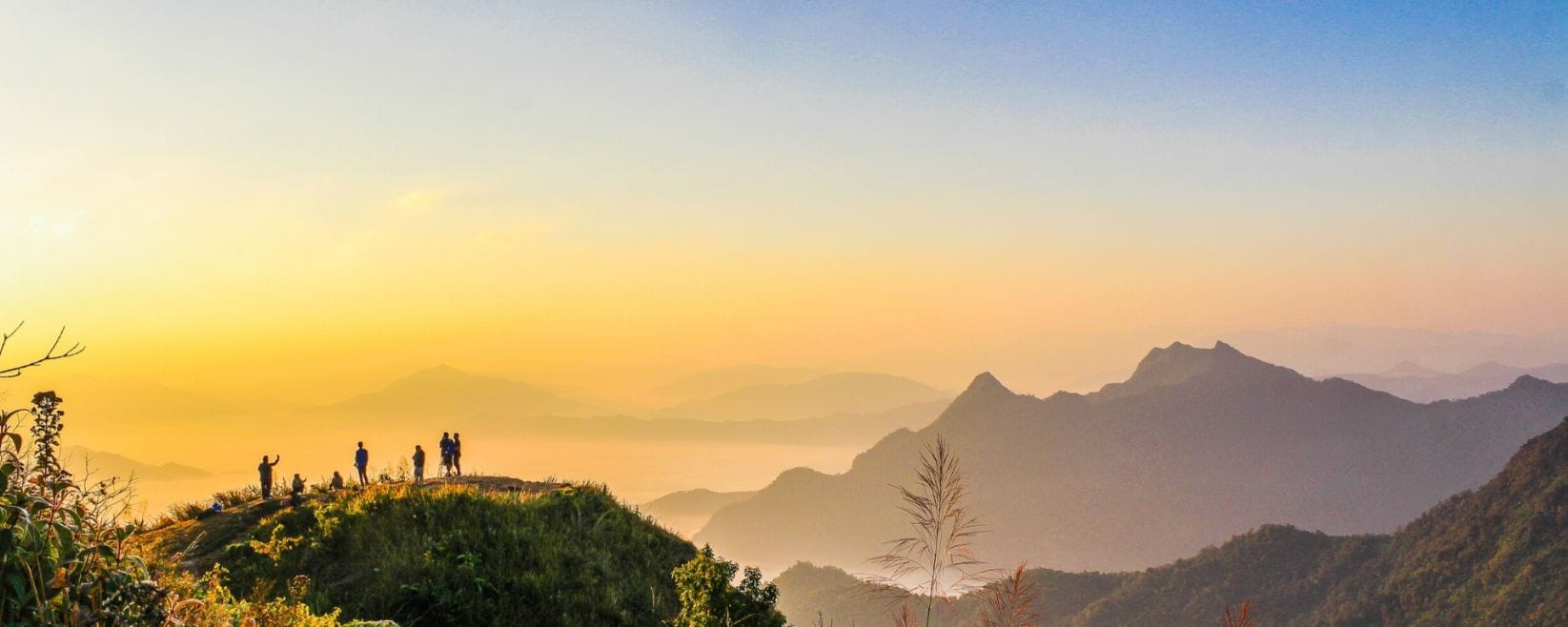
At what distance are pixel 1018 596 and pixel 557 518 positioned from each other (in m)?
16.0

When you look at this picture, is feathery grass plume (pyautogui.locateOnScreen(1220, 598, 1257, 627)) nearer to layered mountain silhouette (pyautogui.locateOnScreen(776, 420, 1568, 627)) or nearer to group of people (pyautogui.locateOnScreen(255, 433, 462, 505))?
group of people (pyautogui.locateOnScreen(255, 433, 462, 505))

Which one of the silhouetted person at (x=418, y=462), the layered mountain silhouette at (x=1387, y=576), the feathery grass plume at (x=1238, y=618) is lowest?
the layered mountain silhouette at (x=1387, y=576)

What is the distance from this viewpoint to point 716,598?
514 inches

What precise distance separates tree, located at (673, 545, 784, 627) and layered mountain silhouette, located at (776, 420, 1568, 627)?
414 ft

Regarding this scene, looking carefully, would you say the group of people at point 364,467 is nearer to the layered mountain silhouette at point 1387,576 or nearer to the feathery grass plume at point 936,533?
the feathery grass plume at point 936,533

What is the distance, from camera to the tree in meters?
12.9

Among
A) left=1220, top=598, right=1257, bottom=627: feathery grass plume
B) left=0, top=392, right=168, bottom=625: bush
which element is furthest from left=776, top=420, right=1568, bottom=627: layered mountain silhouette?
left=0, top=392, right=168, bottom=625: bush

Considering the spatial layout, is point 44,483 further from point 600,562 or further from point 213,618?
point 600,562

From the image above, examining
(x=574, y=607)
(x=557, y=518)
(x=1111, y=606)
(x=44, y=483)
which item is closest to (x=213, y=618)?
(x=44, y=483)

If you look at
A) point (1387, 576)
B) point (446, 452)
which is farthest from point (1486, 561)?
point (446, 452)

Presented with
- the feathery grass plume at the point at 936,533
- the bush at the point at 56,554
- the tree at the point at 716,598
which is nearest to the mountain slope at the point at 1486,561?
the tree at the point at 716,598

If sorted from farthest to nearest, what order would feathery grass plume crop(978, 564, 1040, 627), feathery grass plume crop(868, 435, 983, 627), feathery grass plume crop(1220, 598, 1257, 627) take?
feathery grass plume crop(868, 435, 983, 627)
feathery grass plume crop(978, 564, 1040, 627)
feathery grass plume crop(1220, 598, 1257, 627)

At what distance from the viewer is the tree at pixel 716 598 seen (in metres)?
12.9

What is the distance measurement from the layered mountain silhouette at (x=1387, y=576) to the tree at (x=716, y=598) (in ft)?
Result: 414
